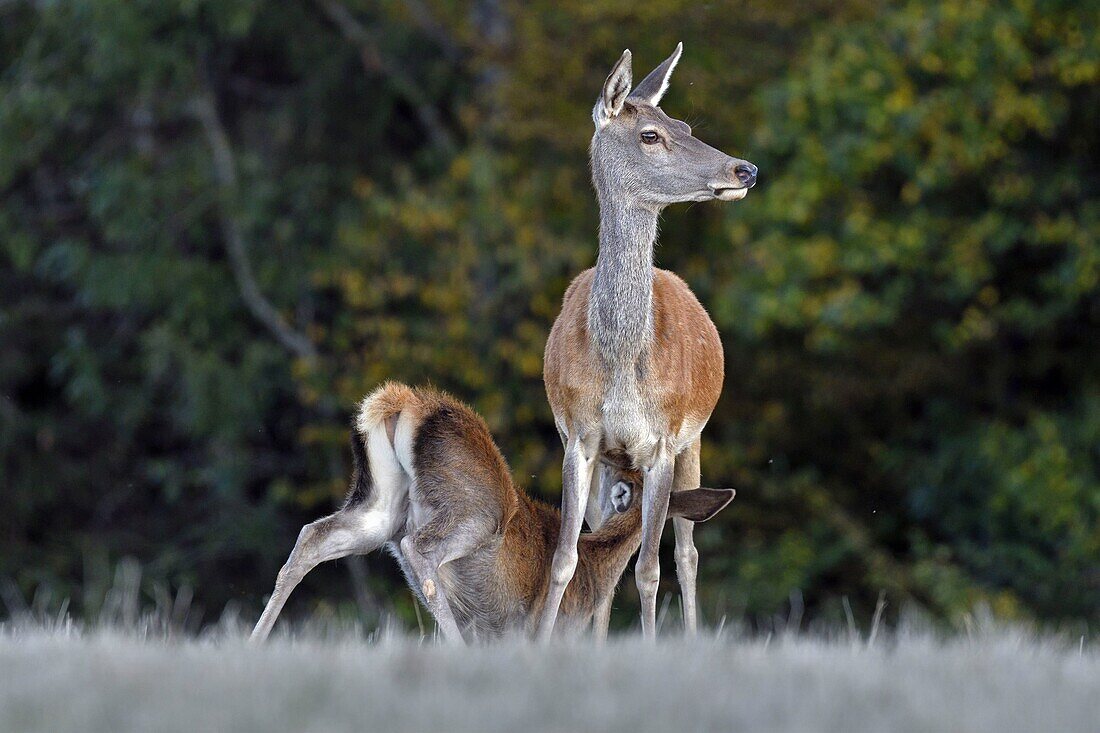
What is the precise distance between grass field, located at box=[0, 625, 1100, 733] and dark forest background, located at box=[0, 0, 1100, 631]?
845 cm

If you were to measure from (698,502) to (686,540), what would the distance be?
0.65 m

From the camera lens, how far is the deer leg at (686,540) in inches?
265

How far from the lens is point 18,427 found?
17953 mm

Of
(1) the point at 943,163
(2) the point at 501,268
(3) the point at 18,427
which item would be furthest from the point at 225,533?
(1) the point at 943,163

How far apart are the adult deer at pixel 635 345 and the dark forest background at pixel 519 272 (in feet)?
22.6

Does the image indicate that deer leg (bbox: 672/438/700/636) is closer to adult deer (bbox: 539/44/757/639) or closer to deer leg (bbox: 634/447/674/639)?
adult deer (bbox: 539/44/757/639)

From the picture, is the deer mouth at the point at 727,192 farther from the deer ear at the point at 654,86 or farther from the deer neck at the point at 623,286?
the deer ear at the point at 654,86

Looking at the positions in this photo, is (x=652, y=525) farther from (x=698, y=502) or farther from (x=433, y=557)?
(x=433, y=557)

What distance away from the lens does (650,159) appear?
6.66 meters

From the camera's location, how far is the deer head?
655cm

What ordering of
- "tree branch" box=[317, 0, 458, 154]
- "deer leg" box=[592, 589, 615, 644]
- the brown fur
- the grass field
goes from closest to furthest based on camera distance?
the grass field < the brown fur < "deer leg" box=[592, 589, 615, 644] < "tree branch" box=[317, 0, 458, 154]

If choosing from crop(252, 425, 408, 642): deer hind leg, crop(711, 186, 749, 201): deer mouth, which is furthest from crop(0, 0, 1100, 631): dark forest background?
crop(711, 186, 749, 201): deer mouth

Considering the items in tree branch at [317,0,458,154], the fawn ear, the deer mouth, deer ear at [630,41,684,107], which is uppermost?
tree branch at [317,0,458,154]

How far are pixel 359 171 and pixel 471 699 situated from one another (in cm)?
1517
